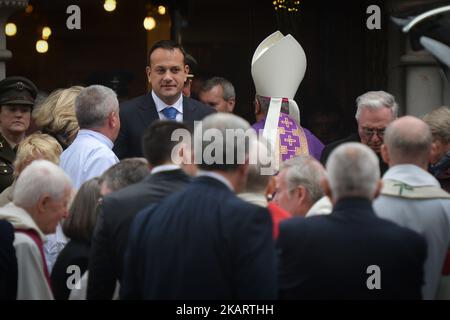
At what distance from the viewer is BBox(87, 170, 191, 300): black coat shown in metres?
5.13

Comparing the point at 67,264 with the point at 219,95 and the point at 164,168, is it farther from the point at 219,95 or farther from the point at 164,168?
the point at 219,95

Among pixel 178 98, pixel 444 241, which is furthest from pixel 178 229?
pixel 178 98

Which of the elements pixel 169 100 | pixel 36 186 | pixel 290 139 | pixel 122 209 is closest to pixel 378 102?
pixel 290 139

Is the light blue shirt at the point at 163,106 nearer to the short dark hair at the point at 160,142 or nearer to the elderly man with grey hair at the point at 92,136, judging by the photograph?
the elderly man with grey hair at the point at 92,136

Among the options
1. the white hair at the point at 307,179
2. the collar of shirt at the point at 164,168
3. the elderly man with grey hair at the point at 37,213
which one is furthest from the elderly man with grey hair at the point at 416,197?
the elderly man with grey hair at the point at 37,213

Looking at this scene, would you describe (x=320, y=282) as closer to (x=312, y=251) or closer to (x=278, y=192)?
(x=312, y=251)

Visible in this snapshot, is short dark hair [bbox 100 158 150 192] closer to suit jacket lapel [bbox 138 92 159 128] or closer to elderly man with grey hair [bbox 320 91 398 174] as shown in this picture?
suit jacket lapel [bbox 138 92 159 128]

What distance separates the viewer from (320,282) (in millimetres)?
4797

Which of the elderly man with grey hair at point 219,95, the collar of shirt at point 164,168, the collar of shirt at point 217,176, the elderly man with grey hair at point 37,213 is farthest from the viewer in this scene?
the elderly man with grey hair at point 219,95

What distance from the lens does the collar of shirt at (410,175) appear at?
545cm

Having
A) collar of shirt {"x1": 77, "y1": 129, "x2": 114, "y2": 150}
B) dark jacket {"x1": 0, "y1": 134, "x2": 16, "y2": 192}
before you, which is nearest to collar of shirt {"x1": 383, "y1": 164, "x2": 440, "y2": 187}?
collar of shirt {"x1": 77, "y1": 129, "x2": 114, "y2": 150}

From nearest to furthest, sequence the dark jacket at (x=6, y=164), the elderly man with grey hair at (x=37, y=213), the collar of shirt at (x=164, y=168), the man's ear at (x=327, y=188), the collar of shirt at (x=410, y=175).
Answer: the man's ear at (x=327, y=188), the elderly man with grey hair at (x=37, y=213), the collar of shirt at (x=164, y=168), the collar of shirt at (x=410, y=175), the dark jacket at (x=6, y=164)

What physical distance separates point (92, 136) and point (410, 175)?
2.00m
